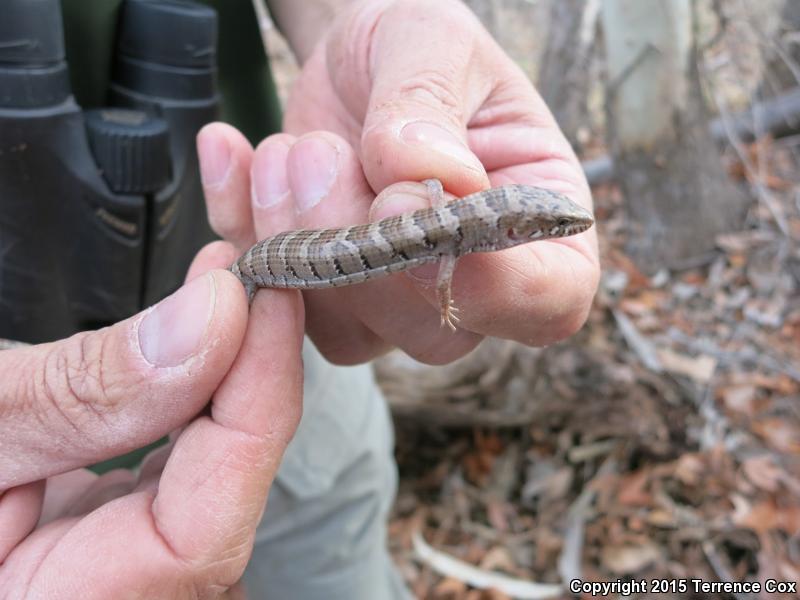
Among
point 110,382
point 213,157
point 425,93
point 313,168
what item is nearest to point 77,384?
point 110,382

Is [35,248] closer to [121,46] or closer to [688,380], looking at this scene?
[121,46]

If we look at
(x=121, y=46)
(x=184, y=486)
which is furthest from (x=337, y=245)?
(x=121, y=46)

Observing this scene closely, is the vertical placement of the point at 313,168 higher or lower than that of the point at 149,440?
higher

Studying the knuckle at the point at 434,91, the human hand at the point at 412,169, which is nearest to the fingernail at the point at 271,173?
the human hand at the point at 412,169

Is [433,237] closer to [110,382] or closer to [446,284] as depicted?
[446,284]

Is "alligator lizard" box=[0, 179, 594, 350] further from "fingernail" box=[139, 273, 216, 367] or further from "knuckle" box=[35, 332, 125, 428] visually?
"knuckle" box=[35, 332, 125, 428]

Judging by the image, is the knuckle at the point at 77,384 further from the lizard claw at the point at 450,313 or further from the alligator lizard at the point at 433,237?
the lizard claw at the point at 450,313
